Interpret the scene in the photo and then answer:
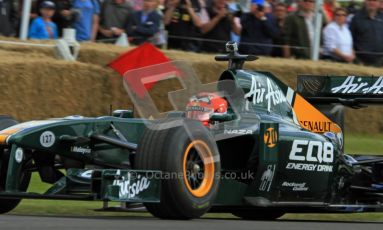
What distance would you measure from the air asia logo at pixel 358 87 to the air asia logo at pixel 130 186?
3638 mm

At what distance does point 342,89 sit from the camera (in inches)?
418

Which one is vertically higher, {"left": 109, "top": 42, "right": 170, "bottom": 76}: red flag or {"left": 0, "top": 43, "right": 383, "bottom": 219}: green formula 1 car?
{"left": 109, "top": 42, "right": 170, "bottom": 76}: red flag

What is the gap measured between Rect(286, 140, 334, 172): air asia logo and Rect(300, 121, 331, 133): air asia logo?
0.67 m

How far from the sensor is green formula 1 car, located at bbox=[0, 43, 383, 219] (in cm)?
764

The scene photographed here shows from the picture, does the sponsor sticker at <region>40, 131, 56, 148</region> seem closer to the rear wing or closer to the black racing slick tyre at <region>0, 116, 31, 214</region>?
the black racing slick tyre at <region>0, 116, 31, 214</region>

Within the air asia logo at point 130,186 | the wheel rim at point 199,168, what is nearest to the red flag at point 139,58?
the wheel rim at point 199,168

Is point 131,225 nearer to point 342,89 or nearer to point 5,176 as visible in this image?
point 5,176

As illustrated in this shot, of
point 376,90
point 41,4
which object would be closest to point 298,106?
point 376,90

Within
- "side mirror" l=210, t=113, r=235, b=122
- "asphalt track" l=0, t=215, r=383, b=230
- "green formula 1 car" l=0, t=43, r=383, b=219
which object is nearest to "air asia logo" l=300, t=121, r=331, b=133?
"green formula 1 car" l=0, t=43, r=383, b=219

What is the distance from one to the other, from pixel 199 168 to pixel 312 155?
1612 millimetres

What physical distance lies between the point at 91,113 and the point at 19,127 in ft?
17.2

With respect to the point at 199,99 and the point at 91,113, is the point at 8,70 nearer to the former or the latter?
the point at 91,113

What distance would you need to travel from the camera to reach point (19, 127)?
873 cm

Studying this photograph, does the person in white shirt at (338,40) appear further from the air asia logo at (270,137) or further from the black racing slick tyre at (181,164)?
the black racing slick tyre at (181,164)
